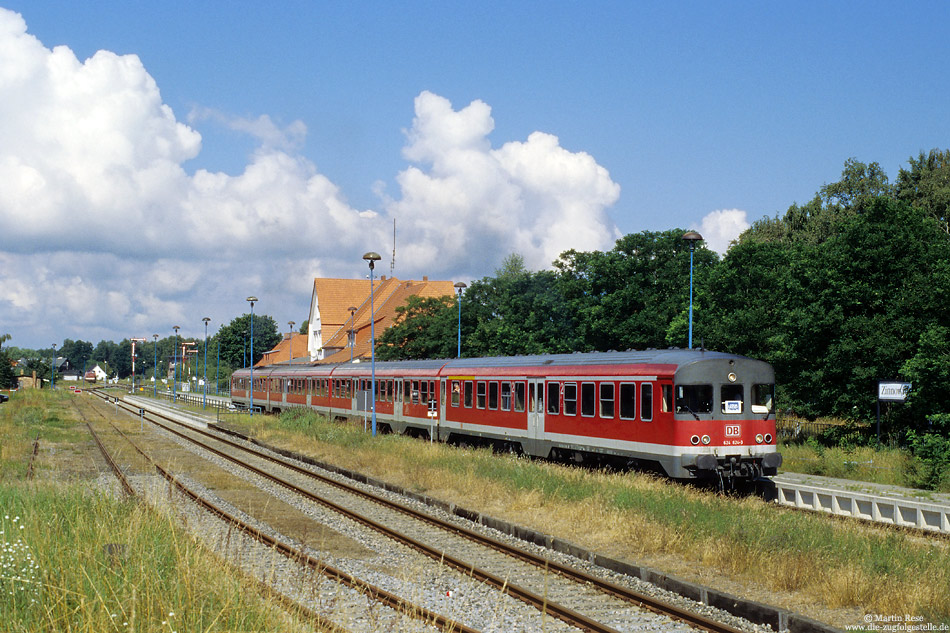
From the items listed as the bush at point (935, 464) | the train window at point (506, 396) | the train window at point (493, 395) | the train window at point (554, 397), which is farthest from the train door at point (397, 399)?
the bush at point (935, 464)

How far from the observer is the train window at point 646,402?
18.7m

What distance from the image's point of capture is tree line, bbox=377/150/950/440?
2545 centimetres

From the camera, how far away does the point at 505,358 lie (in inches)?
1045

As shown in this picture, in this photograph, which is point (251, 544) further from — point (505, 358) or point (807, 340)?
point (807, 340)

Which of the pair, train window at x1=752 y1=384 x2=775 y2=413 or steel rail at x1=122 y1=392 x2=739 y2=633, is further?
train window at x1=752 y1=384 x2=775 y2=413

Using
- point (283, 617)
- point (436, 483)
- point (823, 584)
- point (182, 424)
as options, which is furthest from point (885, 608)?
point (182, 424)

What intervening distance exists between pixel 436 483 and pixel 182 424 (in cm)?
3282

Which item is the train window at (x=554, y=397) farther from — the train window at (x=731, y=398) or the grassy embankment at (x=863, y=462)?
the grassy embankment at (x=863, y=462)

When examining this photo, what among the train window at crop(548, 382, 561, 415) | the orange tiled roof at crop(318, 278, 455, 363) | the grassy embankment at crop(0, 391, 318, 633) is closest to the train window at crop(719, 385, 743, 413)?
the train window at crop(548, 382, 561, 415)

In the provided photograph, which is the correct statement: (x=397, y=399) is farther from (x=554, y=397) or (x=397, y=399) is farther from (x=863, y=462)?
(x=863, y=462)

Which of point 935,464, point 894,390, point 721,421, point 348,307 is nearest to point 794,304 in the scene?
point 894,390

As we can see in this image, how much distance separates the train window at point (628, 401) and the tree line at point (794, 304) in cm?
766

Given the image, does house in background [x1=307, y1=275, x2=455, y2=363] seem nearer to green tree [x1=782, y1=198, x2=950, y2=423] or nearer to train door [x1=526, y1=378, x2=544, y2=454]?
green tree [x1=782, y1=198, x2=950, y2=423]

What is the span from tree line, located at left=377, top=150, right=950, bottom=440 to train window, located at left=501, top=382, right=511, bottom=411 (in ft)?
32.7
